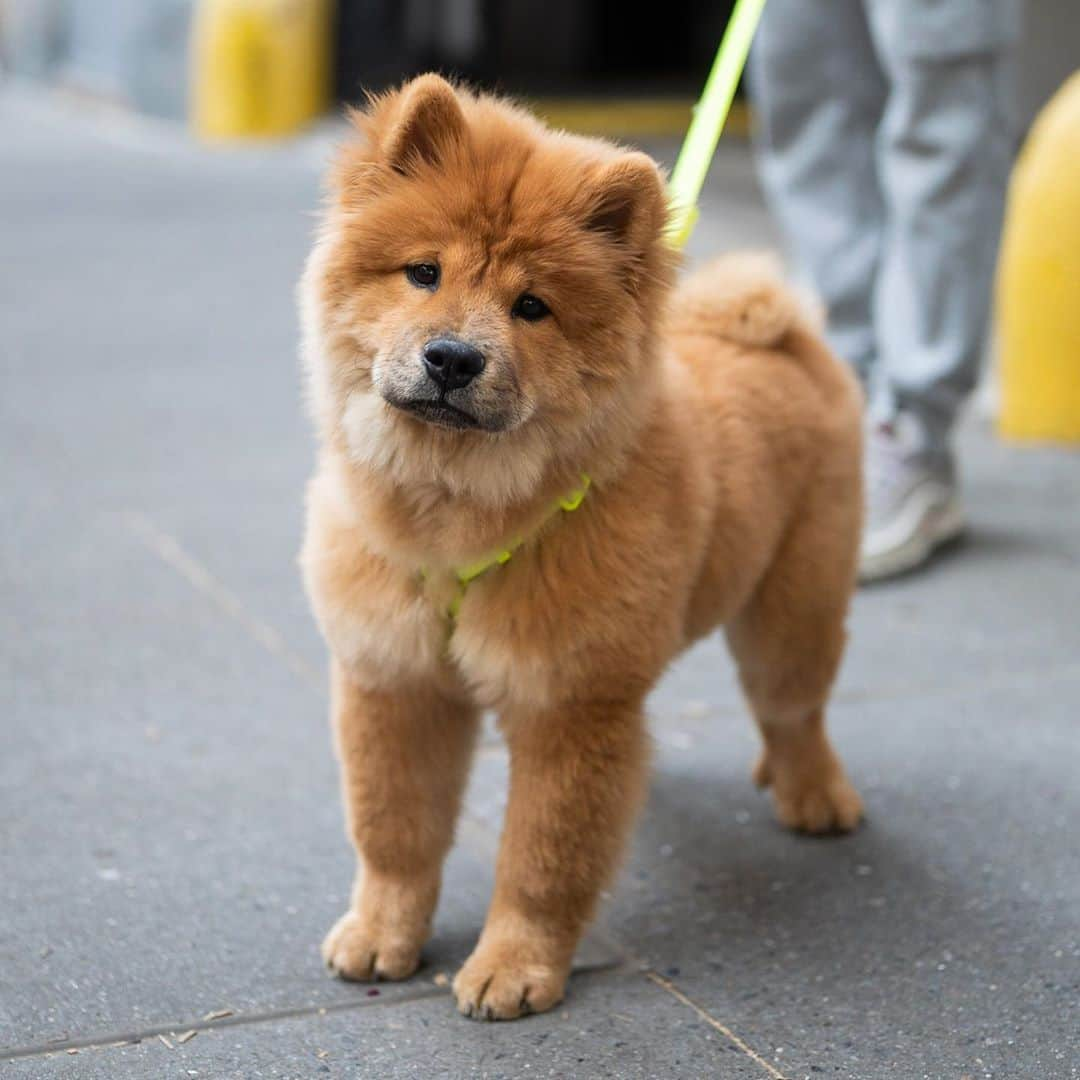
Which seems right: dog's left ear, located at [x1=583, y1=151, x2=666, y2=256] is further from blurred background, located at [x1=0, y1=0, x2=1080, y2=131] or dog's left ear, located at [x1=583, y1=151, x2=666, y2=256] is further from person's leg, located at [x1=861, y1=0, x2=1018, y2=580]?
blurred background, located at [x1=0, y1=0, x2=1080, y2=131]

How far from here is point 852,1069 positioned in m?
2.63

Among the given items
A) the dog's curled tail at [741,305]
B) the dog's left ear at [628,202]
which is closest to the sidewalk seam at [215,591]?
the dog's curled tail at [741,305]

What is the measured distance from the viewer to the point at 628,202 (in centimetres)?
267

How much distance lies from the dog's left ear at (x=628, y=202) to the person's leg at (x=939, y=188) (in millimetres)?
2325

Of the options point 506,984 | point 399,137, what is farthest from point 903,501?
point 399,137

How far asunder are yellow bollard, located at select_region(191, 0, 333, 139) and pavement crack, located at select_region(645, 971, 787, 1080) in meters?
12.6

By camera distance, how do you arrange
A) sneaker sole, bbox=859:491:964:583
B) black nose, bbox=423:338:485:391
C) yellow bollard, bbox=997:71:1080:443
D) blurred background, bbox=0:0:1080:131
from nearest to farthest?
black nose, bbox=423:338:485:391 → sneaker sole, bbox=859:491:964:583 → yellow bollard, bbox=997:71:1080:443 → blurred background, bbox=0:0:1080:131

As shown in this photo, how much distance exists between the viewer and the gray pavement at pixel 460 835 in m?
2.71

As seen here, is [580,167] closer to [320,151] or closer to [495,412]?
[495,412]

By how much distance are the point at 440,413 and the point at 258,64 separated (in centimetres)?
1262

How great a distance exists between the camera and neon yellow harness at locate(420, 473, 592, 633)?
108 inches

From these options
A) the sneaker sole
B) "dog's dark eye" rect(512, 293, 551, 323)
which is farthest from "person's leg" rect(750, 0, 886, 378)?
"dog's dark eye" rect(512, 293, 551, 323)

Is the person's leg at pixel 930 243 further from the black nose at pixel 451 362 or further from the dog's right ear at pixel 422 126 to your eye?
the black nose at pixel 451 362

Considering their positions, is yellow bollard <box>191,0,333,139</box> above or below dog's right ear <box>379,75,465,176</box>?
below
